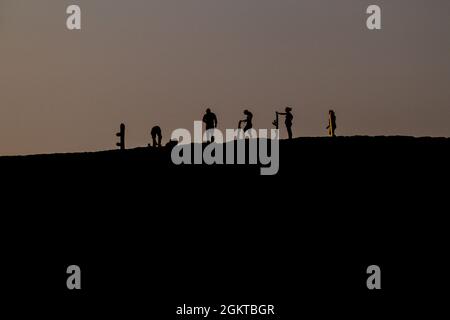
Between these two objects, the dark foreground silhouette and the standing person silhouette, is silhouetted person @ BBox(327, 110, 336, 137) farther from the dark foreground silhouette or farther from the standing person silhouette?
the standing person silhouette

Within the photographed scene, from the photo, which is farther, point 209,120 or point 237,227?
point 209,120

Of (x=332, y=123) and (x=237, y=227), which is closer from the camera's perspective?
(x=237, y=227)

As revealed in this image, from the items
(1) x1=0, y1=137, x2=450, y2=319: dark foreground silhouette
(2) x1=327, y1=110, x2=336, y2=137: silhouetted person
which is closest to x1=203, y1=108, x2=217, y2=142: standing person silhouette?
(1) x1=0, y1=137, x2=450, y2=319: dark foreground silhouette

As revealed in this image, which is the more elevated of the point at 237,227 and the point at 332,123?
the point at 332,123

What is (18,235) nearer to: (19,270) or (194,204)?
A: (19,270)

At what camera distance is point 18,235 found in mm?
34844

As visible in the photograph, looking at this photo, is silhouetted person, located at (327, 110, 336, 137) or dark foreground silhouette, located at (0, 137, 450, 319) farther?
silhouetted person, located at (327, 110, 336, 137)

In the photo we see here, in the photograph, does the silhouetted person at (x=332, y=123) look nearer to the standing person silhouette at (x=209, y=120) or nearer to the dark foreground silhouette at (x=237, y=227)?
the dark foreground silhouette at (x=237, y=227)

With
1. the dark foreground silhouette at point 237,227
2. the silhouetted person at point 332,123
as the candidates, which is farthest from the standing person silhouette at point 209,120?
the silhouetted person at point 332,123

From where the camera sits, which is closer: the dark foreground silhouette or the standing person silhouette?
the dark foreground silhouette

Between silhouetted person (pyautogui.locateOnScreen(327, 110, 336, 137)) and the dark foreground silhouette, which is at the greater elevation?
silhouetted person (pyautogui.locateOnScreen(327, 110, 336, 137))

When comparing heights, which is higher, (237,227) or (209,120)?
(209,120)
